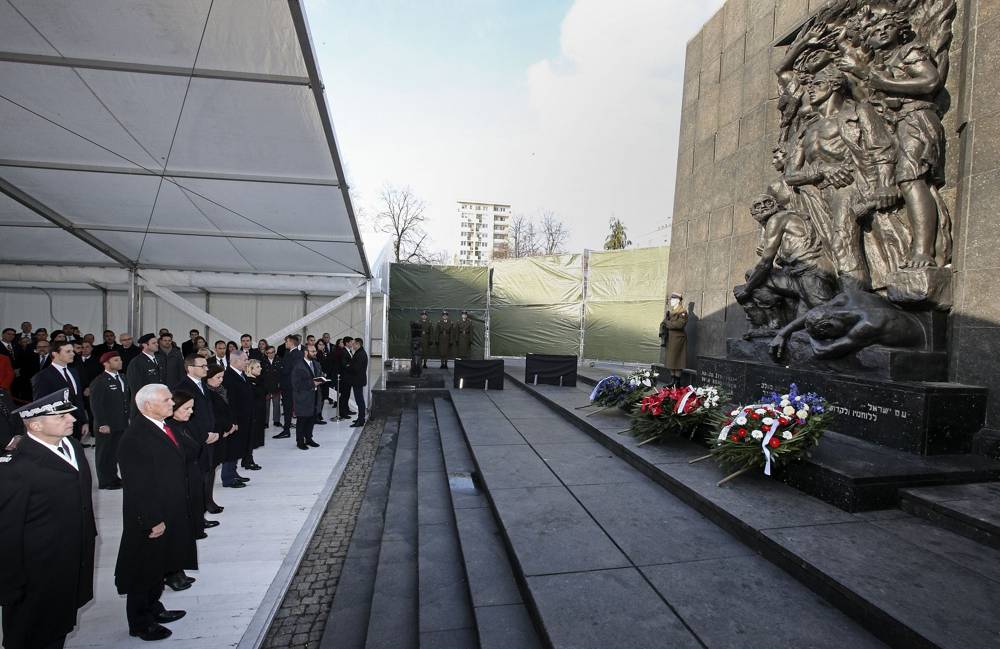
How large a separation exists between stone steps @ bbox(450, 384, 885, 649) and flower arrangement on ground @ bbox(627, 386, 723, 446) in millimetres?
634

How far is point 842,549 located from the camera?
3.20 meters

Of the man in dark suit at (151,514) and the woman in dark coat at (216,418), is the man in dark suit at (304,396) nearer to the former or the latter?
the woman in dark coat at (216,418)

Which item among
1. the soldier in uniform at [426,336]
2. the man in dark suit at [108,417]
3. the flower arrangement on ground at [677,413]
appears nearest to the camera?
the flower arrangement on ground at [677,413]

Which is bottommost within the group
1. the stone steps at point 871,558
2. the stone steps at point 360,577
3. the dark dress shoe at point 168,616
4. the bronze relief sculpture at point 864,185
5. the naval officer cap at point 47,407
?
the stone steps at point 360,577

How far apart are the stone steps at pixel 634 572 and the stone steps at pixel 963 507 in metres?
1.45

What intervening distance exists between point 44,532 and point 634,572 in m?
3.41

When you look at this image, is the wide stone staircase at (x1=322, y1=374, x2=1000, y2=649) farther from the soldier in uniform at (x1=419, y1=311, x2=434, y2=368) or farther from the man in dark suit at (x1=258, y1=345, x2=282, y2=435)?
the soldier in uniform at (x1=419, y1=311, x2=434, y2=368)

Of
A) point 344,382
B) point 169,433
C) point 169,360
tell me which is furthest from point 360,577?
point 344,382

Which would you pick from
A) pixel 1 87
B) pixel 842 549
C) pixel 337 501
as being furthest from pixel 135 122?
pixel 842 549

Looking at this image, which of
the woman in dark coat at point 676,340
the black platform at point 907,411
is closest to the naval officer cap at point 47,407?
the black platform at point 907,411

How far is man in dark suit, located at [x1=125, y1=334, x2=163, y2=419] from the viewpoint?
23.0 ft

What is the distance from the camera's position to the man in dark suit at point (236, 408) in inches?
247

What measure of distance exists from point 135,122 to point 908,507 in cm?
957

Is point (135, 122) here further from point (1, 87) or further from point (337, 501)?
point (337, 501)
